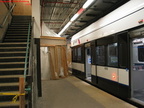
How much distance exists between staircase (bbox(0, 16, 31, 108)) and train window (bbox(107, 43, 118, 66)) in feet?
9.76

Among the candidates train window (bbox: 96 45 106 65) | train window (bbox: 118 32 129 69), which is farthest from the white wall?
train window (bbox: 118 32 129 69)

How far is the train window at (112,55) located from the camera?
186 inches

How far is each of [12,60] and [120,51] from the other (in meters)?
3.38

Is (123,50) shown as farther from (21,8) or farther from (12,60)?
(21,8)

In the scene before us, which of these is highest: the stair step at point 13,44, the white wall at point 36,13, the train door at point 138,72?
the white wall at point 36,13

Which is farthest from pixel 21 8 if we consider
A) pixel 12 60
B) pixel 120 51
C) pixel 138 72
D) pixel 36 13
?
pixel 138 72

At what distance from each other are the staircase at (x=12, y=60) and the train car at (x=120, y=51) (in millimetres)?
2964

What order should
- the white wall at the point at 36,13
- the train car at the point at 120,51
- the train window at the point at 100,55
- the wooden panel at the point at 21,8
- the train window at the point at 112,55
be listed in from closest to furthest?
the train car at the point at 120,51
the train window at the point at 112,55
the white wall at the point at 36,13
the train window at the point at 100,55
the wooden panel at the point at 21,8

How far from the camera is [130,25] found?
12.8 ft

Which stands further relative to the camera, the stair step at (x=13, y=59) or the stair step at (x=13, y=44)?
the stair step at (x=13, y=44)

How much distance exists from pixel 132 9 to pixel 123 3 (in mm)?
543

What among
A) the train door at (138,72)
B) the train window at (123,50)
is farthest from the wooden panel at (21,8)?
the train door at (138,72)

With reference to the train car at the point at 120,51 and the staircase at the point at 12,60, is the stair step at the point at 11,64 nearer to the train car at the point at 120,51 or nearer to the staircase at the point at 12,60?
the staircase at the point at 12,60

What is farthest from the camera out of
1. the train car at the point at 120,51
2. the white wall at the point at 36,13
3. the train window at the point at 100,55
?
the train window at the point at 100,55
